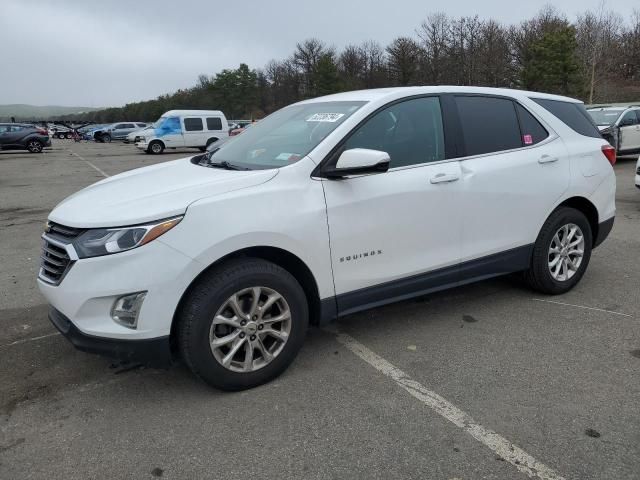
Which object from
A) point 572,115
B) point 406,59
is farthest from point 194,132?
point 406,59

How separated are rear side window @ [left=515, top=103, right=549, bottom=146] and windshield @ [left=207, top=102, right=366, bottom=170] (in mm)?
1527

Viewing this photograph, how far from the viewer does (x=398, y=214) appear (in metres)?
3.54

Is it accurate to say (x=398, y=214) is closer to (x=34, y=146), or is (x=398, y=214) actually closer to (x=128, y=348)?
(x=128, y=348)

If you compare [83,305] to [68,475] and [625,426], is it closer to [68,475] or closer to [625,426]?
[68,475]

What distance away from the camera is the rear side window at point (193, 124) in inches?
1085

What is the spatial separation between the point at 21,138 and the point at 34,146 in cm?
85

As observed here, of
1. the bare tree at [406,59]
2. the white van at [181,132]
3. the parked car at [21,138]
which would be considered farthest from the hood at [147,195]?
the bare tree at [406,59]

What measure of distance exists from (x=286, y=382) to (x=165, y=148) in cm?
2653

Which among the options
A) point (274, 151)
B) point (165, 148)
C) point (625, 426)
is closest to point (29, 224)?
point (274, 151)

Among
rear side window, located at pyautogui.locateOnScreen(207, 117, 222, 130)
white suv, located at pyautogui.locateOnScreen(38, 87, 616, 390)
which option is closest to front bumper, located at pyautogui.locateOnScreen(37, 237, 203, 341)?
white suv, located at pyautogui.locateOnScreen(38, 87, 616, 390)

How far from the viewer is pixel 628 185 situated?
37.2ft

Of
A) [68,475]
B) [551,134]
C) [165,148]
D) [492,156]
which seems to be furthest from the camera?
[165,148]

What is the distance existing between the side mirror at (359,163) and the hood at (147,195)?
39 cm

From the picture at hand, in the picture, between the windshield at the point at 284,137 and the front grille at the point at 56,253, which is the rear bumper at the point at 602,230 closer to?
the windshield at the point at 284,137
